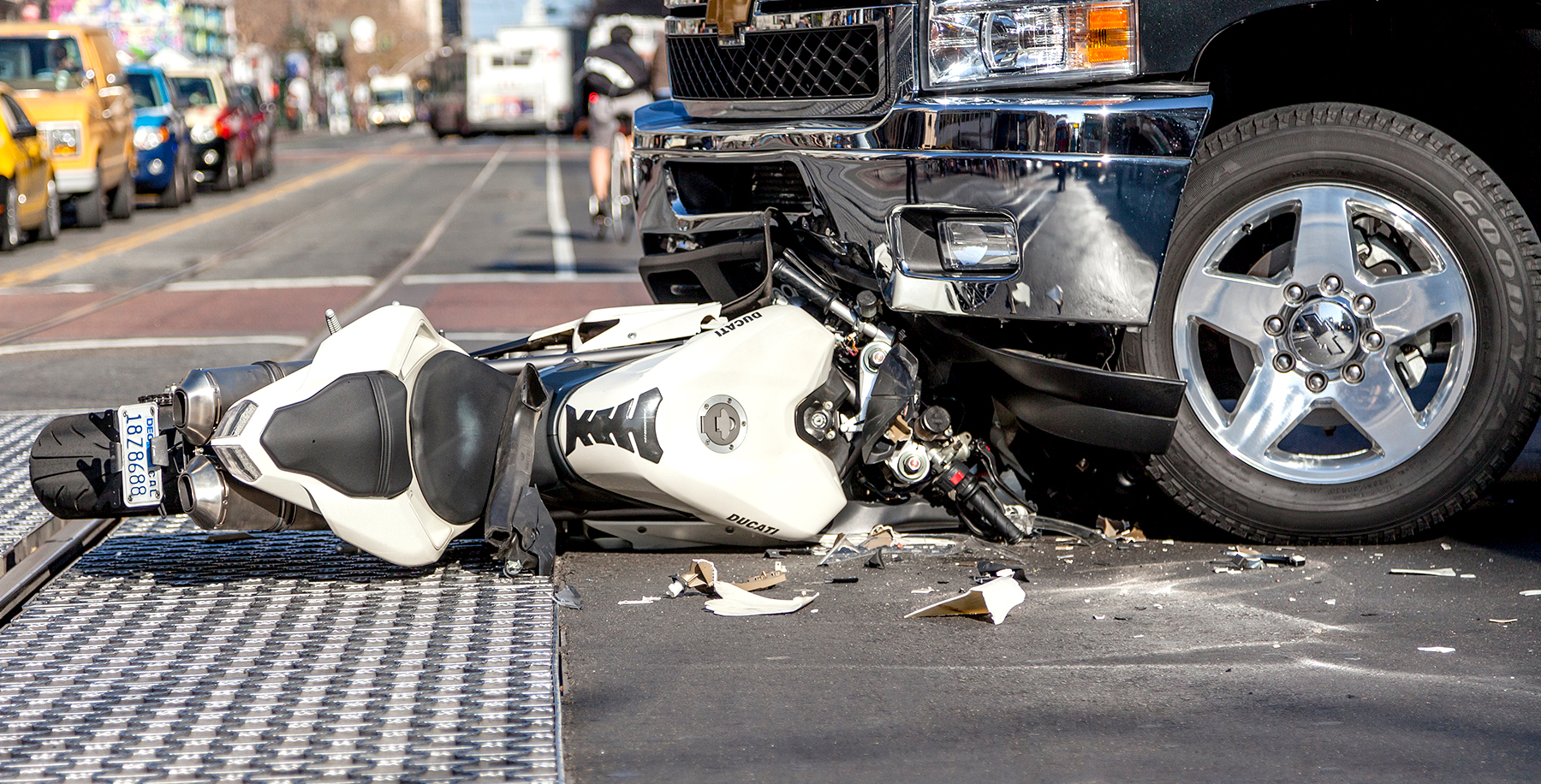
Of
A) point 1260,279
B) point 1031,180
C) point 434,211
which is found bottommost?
point 434,211

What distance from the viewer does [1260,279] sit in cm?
369

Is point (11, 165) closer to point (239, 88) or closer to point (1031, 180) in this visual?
point (1031, 180)

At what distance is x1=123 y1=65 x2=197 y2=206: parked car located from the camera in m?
19.0

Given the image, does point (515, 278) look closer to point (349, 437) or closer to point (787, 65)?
point (787, 65)

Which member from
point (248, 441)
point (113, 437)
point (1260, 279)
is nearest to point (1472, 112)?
point (1260, 279)

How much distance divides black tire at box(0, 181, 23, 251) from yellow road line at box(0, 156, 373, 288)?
1.67ft

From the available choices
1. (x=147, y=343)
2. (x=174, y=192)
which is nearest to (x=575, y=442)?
(x=147, y=343)

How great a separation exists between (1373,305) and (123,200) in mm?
16559

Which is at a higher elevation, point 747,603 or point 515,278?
point 747,603

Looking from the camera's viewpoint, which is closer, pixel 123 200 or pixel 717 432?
pixel 717 432

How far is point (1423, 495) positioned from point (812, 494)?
4.80 ft

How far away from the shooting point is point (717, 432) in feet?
11.8

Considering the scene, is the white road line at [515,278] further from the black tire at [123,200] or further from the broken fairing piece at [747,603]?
the black tire at [123,200]

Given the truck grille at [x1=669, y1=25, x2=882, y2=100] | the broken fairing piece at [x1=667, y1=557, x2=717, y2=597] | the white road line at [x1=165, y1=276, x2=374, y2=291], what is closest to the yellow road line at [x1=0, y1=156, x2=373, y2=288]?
the white road line at [x1=165, y1=276, x2=374, y2=291]
